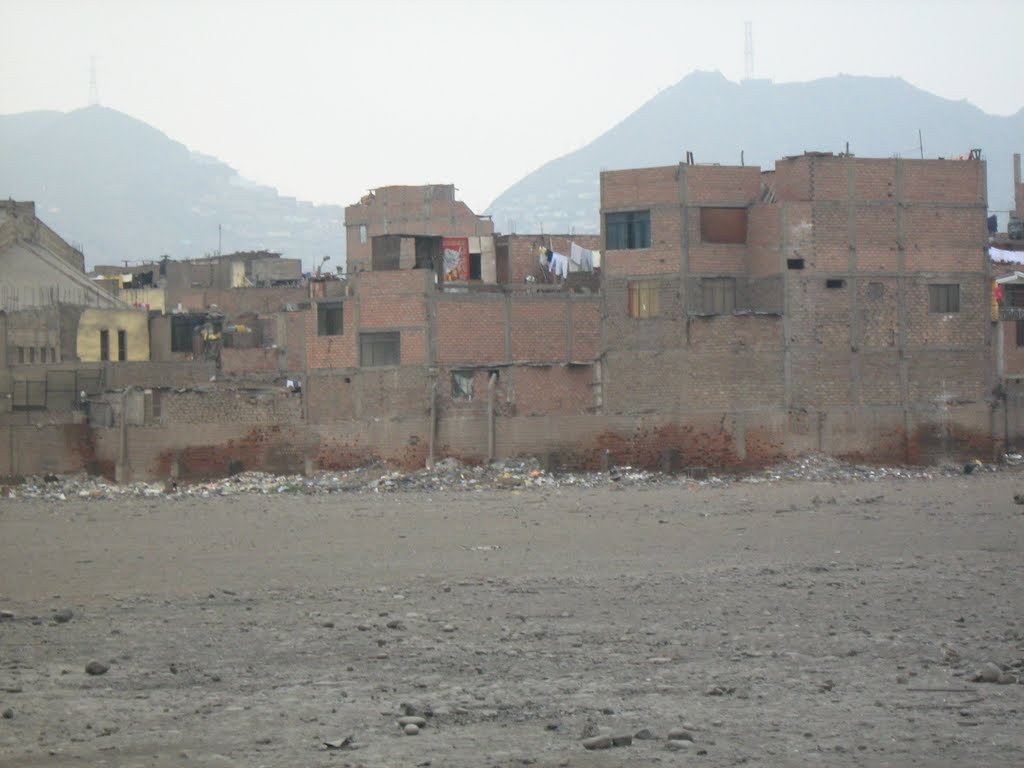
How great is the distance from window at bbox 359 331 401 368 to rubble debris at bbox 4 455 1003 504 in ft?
13.9

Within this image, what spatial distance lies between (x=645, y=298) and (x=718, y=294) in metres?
1.89

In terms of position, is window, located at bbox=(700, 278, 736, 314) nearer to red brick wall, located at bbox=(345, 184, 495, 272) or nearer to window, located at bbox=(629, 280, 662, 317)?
window, located at bbox=(629, 280, 662, 317)

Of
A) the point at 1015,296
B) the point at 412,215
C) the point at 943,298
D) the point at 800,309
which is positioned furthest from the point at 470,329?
the point at 412,215

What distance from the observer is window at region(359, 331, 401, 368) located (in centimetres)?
4194

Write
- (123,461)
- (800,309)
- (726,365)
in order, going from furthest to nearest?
1. (123,461)
2. (800,309)
3. (726,365)

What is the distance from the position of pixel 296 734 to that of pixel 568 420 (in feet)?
84.0

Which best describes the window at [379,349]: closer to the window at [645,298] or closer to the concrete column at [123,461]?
the concrete column at [123,461]

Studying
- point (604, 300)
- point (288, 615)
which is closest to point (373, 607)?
point (288, 615)

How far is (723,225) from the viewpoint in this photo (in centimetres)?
3972

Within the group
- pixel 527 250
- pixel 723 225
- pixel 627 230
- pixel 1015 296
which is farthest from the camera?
pixel 527 250

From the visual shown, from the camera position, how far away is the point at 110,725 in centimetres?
1288

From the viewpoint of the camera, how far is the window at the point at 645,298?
129ft

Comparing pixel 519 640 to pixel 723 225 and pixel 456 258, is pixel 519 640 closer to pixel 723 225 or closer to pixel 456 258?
pixel 723 225

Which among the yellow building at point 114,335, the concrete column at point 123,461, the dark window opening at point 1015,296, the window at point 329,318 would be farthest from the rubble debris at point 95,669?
the yellow building at point 114,335
